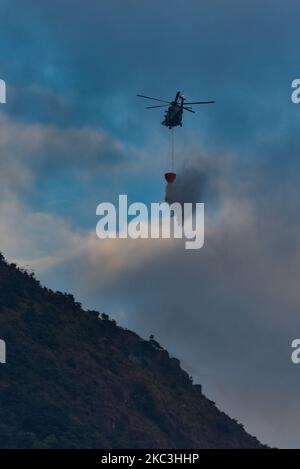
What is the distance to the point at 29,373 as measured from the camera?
171m

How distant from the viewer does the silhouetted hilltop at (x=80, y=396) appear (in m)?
157

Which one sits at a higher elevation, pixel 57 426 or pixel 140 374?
pixel 140 374

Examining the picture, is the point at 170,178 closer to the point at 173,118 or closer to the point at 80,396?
the point at 173,118

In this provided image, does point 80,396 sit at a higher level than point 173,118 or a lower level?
lower

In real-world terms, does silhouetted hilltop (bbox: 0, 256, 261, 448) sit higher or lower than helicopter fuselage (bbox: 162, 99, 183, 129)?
lower

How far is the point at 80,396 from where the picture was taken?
171 metres

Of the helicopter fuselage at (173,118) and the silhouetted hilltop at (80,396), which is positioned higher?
the helicopter fuselage at (173,118)

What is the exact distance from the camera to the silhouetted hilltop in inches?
6171

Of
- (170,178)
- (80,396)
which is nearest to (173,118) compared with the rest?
(170,178)

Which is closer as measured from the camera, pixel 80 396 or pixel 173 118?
pixel 173 118
